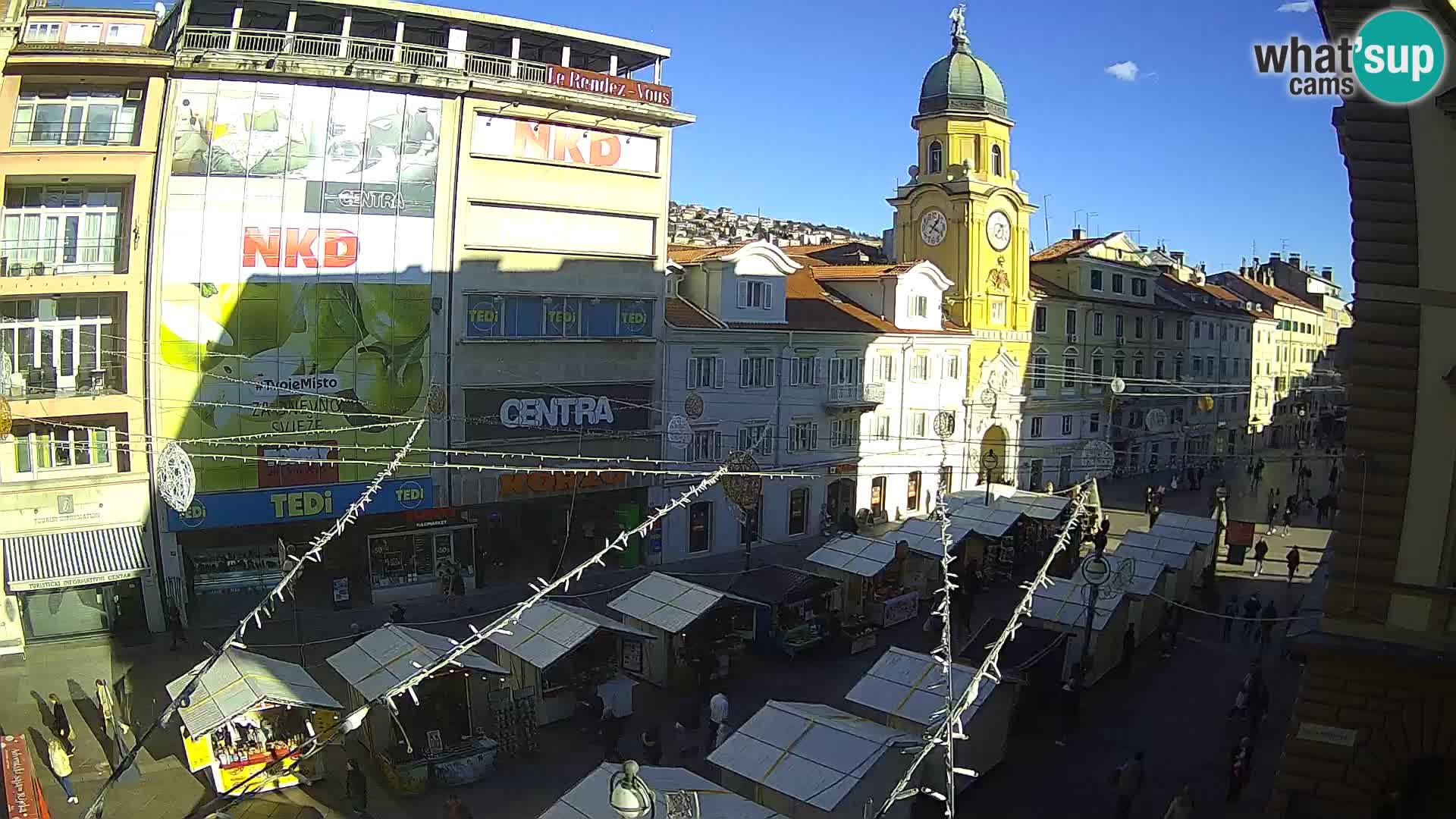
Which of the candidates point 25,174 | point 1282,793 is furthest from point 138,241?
point 1282,793

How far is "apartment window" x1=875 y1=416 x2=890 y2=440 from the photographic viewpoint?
136 ft

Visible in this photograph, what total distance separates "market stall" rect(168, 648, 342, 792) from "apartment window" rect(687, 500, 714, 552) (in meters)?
18.4

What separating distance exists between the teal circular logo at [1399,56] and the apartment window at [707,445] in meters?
25.6

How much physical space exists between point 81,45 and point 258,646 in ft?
48.3

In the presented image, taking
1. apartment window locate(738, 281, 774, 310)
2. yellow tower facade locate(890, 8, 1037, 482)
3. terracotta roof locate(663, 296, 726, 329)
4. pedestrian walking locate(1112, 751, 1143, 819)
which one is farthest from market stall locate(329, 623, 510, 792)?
yellow tower facade locate(890, 8, 1037, 482)

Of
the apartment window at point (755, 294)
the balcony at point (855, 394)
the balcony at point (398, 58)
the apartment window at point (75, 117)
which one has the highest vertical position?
the balcony at point (398, 58)

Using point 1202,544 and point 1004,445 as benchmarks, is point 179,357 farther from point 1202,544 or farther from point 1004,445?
point 1004,445

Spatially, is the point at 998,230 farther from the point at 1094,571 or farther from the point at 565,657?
the point at 565,657

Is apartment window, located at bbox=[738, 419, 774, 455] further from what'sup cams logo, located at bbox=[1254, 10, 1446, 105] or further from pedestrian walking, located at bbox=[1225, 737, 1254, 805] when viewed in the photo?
what'sup cams logo, located at bbox=[1254, 10, 1446, 105]

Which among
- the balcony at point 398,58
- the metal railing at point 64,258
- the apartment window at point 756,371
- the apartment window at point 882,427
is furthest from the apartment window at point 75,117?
the apartment window at point 882,427

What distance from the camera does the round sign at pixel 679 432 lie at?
3291 centimetres

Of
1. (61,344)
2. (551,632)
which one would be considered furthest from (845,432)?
(61,344)

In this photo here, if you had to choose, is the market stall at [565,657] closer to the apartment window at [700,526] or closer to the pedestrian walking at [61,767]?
the pedestrian walking at [61,767]

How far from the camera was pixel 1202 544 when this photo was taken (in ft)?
94.5
